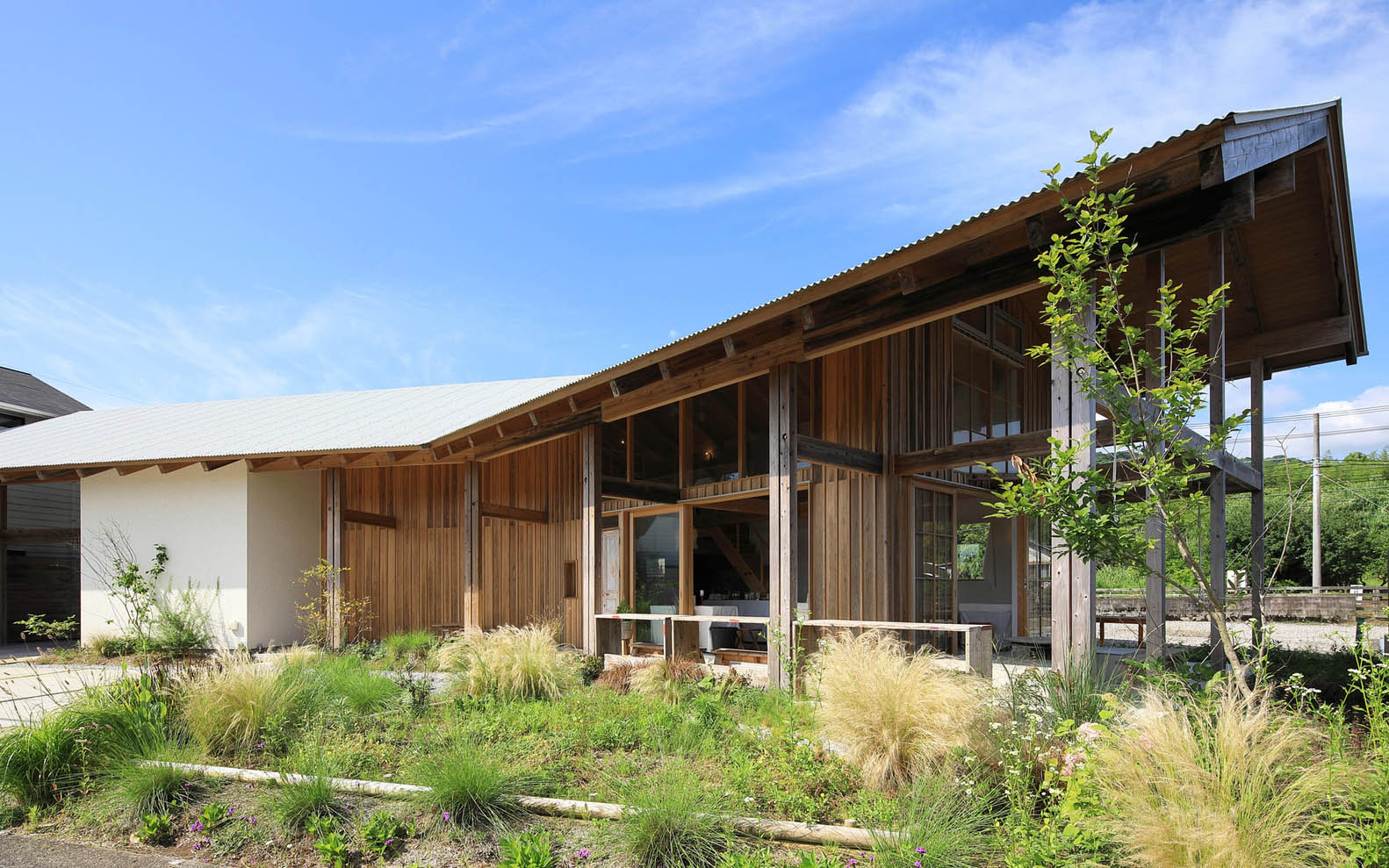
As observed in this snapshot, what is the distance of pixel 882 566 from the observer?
9.55 m

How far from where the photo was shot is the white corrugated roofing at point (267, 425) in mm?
12531

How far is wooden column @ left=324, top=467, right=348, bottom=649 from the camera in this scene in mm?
12156

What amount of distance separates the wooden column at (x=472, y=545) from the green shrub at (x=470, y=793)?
632cm

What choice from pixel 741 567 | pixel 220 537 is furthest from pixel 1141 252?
pixel 220 537

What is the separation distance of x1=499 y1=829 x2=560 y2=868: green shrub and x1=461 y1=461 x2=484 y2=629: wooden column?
6.91 meters

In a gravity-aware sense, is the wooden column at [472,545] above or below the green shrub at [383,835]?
above

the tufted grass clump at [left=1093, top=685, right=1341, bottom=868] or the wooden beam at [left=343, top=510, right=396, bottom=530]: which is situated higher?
the wooden beam at [left=343, top=510, right=396, bottom=530]

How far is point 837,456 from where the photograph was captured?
874 centimetres

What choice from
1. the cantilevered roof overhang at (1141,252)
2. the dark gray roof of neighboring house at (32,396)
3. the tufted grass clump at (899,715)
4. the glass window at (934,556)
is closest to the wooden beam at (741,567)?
the glass window at (934,556)

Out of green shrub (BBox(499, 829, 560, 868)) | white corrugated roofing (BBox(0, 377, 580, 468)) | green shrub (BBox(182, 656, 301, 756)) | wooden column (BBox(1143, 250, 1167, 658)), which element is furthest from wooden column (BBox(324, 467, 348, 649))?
wooden column (BBox(1143, 250, 1167, 658))

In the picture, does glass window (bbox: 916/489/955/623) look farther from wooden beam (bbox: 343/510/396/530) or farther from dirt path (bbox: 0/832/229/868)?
wooden beam (bbox: 343/510/396/530)

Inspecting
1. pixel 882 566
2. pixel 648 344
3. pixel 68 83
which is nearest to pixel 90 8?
pixel 68 83

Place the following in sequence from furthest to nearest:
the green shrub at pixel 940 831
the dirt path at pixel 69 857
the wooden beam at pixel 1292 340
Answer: the wooden beam at pixel 1292 340 → the dirt path at pixel 69 857 → the green shrub at pixel 940 831

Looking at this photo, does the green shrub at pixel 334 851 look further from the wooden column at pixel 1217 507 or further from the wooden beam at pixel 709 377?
the wooden column at pixel 1217 507
